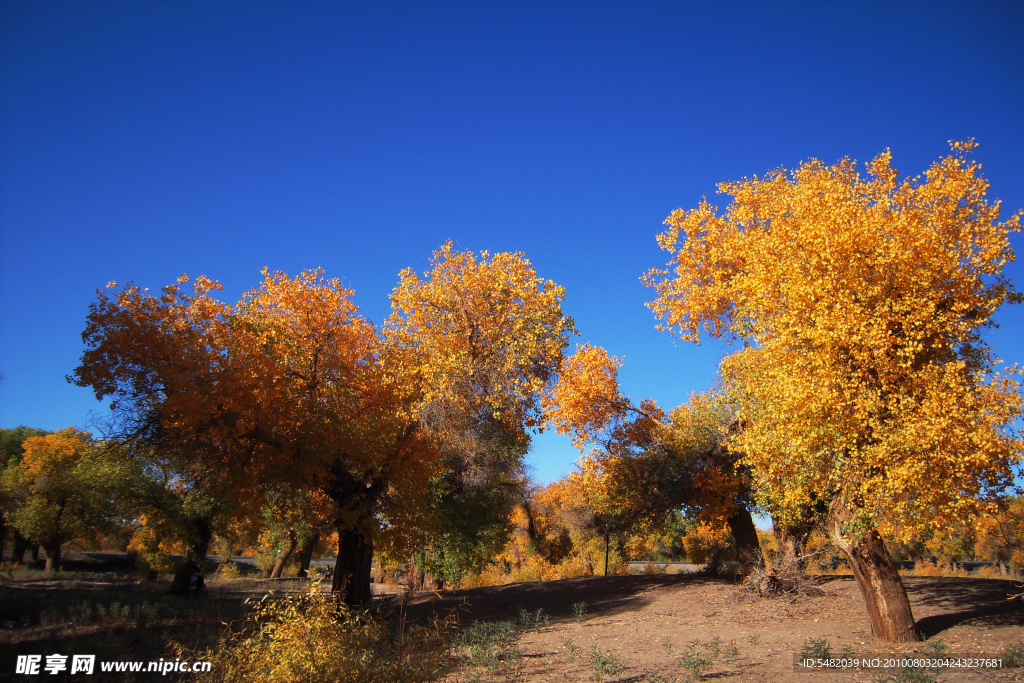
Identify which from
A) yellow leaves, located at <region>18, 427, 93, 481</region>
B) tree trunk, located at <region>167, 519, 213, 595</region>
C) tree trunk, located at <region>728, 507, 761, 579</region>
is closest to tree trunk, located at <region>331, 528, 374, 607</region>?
tree trunk, located at <region>167, 519, 213, 595</region>

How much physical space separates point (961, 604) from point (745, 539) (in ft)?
18.6

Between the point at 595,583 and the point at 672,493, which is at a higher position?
the point at 672,493

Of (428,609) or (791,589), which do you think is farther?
(428,609)

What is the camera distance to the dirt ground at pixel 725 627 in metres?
7.88

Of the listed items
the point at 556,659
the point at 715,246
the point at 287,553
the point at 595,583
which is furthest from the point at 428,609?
the point at 287,553

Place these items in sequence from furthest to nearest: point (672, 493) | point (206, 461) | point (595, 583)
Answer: point (595, 583), point (672, 493), point (206, 461)

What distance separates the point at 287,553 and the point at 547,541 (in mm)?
16219

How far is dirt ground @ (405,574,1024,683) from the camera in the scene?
25.8ft

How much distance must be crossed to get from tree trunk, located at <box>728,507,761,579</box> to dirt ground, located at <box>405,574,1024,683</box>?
1002 mm

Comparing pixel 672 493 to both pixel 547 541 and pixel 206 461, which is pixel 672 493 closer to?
pixel 206 461

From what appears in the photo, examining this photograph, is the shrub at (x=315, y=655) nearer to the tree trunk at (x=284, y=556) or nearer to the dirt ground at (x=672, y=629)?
the dirt ground at (x=672, y=629)

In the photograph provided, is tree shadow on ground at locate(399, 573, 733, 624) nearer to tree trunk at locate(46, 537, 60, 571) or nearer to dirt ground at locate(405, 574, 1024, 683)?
dirt ground at locate(405, 574, 1024, 683)

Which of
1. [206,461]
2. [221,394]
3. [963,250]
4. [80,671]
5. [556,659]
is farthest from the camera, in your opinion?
[206,461]

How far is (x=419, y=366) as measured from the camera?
15.2 metres
